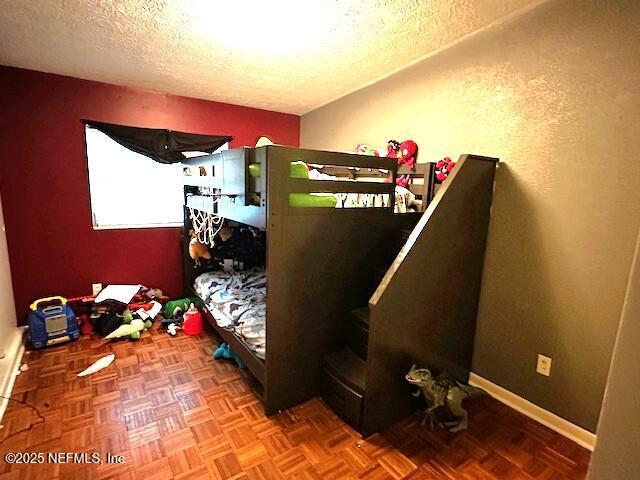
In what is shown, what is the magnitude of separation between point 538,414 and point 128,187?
383cm

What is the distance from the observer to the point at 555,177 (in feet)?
5.72

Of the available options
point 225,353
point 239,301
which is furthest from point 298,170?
point 225,353

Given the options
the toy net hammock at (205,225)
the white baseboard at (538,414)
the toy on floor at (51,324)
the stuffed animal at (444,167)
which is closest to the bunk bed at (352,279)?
the white baseboard at (538,414)

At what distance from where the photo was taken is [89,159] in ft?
9.65

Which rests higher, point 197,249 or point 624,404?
point 624,404

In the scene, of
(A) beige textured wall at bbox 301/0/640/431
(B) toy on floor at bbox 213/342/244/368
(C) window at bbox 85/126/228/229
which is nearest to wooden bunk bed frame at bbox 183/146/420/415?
(B) toy on floor at bbox 213/342/244/368

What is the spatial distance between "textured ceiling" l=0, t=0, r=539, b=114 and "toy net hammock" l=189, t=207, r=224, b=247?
121cm

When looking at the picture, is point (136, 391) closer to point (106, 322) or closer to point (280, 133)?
point (106, 322)

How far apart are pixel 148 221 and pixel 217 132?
3.98 feet

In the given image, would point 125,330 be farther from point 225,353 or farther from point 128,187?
point 128,187

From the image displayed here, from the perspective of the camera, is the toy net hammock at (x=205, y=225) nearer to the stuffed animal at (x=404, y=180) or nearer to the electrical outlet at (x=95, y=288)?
the electrical outlet at (x=95, y=288)

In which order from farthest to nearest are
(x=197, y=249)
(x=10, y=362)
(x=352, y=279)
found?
(x=197, y=249)
(x=10, y=362)
(x=352, y=279)

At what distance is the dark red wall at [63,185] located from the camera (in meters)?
2.62

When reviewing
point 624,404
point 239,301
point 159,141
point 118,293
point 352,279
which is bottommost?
point 118,293
